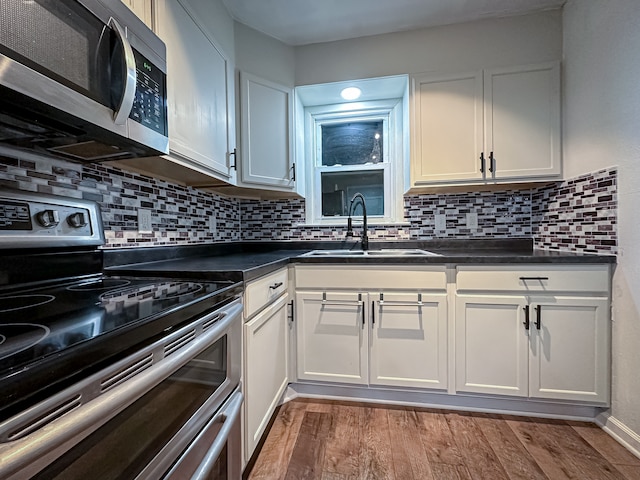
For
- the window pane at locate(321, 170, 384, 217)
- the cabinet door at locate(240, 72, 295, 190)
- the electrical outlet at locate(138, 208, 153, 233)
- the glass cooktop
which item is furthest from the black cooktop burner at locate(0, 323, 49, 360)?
the window pane at locate(321, 170, 384, 217)

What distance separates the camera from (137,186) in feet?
4.58

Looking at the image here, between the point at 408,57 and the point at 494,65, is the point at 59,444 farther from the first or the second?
the point at 494,65

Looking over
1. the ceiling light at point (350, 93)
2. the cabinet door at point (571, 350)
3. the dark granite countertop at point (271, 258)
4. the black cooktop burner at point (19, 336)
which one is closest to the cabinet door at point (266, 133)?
the ceiling light at point (350, 93)

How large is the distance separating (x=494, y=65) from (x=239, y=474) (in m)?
2.48

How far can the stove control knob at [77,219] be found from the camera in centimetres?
104

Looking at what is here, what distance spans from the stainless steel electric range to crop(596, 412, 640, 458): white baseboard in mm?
1738

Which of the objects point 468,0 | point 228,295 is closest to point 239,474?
point 228,295

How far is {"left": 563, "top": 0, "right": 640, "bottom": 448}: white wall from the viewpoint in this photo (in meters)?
1.33

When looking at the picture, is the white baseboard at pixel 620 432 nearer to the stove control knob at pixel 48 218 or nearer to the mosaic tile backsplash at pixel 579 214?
the mosaic tile backsplash at pixel 579 214

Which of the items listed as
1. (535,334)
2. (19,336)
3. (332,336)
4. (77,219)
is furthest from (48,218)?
(535,334)

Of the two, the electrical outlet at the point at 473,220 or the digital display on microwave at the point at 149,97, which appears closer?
the digital display on microwave at the point at 149,97

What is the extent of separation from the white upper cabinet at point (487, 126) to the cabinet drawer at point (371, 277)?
630 millimetres

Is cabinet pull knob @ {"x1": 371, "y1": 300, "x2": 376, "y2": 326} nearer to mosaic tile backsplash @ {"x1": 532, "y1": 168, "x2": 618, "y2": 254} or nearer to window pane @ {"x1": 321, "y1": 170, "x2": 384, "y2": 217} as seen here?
window pane @ {"x1": 321, "y1": 170, "x2": 384, "y2": 217}

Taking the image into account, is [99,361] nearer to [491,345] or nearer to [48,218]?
[48,218]
